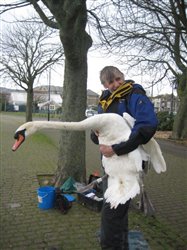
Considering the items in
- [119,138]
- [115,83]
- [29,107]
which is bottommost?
[119,138]

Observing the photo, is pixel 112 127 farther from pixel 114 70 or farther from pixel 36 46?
pixel 36 46

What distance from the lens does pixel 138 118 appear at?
298 centimetres

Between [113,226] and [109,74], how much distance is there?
1409 millimetres

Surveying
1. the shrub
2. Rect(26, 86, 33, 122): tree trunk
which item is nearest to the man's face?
Rect(26, 86, 33, 122): tree trunk

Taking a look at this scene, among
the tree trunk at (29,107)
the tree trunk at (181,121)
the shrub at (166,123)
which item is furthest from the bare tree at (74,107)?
the shrub at (166,123)

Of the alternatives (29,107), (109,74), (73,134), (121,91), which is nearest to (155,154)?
(121,91)

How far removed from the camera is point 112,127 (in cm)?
313

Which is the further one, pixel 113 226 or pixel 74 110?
pixel 74 110

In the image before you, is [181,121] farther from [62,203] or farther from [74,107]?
[62,203]

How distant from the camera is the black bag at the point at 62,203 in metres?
5.55

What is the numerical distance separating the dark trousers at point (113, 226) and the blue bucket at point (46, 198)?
254 cm

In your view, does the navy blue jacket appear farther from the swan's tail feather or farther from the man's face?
the swan's tail feather

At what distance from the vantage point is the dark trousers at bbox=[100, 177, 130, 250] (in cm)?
312

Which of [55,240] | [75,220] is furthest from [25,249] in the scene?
[75,220]
